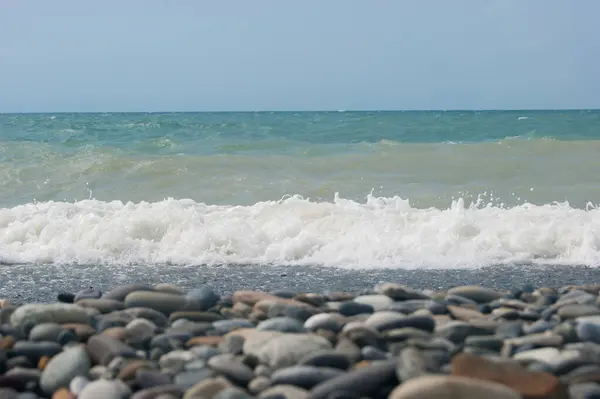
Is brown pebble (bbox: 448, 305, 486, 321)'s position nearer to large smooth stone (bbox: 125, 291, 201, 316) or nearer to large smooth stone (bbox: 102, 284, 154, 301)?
large smooth stone (bbox: 125, 291, 201, 316)

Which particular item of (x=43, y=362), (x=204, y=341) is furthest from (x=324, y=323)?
(x=43, y=362)

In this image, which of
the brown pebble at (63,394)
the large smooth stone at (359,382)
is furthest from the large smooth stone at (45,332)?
the large smooth stone at (359,382)

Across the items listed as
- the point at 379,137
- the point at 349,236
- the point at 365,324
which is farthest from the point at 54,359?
the point at 379,137

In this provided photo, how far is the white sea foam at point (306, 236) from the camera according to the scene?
231 inches

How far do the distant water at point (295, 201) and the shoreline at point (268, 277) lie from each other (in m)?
0.22

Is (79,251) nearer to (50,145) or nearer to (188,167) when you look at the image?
(188,167)

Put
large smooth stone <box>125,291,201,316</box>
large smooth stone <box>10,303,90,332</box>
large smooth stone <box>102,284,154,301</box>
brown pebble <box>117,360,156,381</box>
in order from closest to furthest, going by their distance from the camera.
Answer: brown pebble <box>117,360,156,381</box>
large smooth stone <box>10,303,90,332</box>
large smooth stone <box>125,291,201,316</box>
large smooth stone <box>102,284,154,301</box>

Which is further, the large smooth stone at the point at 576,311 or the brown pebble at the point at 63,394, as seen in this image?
the large smooth stone at the point at 576,311

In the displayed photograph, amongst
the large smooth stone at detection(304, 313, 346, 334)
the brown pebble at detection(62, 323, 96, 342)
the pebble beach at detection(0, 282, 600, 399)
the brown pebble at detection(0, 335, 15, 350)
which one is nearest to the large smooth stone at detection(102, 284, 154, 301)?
the pebble beach at detection(0, 282, 600, 399)

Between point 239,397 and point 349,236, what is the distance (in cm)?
415

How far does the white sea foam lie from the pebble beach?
2.20m

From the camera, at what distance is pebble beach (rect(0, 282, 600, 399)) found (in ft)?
7.34

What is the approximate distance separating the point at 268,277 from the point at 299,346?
2639mm

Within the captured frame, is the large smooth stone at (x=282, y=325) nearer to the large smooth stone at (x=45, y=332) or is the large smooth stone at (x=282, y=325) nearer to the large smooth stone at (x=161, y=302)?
the large smooth stone at (x=161, y=302)
